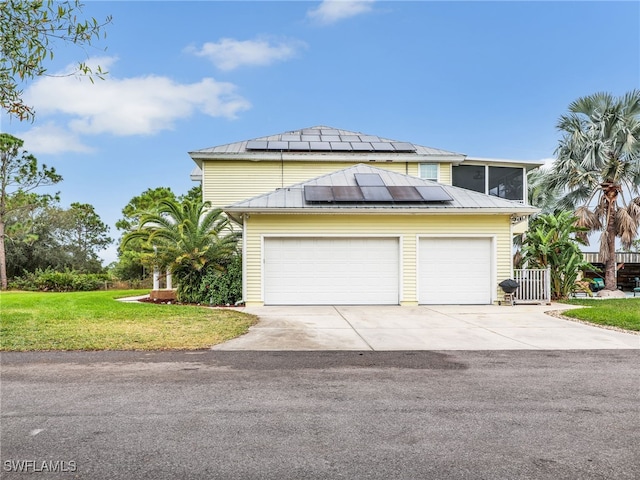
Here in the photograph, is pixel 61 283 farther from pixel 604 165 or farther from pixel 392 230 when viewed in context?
pixel 604 165

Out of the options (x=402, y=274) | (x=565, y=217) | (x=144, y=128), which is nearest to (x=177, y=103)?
(x=144, y=128)

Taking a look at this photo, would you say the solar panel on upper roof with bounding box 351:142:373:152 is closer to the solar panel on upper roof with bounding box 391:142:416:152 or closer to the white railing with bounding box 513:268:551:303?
the solar panel on upper roof with bounding box 391:142:416:152

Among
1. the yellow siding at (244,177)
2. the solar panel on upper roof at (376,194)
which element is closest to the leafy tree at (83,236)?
the yellow siding at (244,177)

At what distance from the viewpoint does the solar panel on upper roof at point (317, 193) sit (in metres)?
12.4

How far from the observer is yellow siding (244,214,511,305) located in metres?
12.4

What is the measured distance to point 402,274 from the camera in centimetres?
1262

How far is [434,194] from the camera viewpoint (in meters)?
13.0

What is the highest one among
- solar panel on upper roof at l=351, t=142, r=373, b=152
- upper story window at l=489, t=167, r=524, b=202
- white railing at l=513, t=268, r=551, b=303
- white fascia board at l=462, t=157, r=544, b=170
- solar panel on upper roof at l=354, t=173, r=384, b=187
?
solar panel on upper roof at l=351, t=142, r=373, b=152

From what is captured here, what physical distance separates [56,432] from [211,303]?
30.7ft

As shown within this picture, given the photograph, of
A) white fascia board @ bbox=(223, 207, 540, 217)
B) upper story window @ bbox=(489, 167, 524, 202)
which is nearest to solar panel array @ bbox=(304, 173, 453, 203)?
white fascia board @ bbox=(223, 207, 540, 217)

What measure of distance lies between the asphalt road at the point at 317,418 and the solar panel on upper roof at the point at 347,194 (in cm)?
733

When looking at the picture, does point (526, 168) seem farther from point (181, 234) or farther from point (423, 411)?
point (423, 411)

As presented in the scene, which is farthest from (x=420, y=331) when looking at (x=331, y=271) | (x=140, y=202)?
(x=140, y=202)

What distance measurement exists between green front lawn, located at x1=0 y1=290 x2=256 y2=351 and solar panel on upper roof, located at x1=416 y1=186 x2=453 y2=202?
22.0 ft
